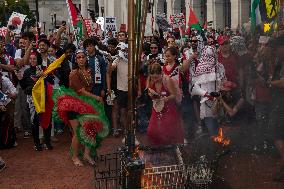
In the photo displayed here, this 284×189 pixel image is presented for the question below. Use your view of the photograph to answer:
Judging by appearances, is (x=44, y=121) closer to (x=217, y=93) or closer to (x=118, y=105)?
(x=118, y=105)

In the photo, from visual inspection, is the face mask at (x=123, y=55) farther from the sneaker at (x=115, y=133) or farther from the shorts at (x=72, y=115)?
the shorts at (x=72, y=115)

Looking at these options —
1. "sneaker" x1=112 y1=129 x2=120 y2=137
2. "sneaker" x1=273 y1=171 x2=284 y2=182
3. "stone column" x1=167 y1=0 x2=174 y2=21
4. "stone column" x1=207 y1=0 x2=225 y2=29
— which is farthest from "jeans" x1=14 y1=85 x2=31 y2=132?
"stone column" x1=167 y1=0 x2=174 y2=21

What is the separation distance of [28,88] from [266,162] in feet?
14.4

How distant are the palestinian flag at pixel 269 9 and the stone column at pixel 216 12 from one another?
24.6 m

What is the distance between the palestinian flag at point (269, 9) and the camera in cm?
914

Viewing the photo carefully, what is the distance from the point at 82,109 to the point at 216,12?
2796cm

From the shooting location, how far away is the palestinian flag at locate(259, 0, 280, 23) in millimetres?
9141

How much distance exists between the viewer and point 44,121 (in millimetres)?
8617

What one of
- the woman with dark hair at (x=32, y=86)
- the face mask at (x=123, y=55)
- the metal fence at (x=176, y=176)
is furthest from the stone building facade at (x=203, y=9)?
the metal fence at (x=176, y=176)

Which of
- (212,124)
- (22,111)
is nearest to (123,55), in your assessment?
(22,111)

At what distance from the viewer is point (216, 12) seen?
1325 inches

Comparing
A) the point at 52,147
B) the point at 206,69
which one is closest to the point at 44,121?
the point at 52,147

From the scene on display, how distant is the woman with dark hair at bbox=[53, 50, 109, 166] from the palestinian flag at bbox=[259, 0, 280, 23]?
13.3 ft

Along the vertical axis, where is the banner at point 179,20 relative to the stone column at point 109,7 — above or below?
below
